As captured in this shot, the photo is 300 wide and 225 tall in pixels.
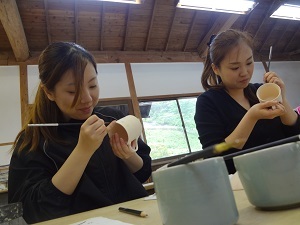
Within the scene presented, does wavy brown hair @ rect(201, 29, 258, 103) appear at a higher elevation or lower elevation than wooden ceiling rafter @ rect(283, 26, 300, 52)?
lower

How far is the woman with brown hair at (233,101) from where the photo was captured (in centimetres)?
124

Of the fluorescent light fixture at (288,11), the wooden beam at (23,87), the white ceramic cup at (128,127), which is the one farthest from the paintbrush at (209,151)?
the fluorescent light fixture at (288,11)

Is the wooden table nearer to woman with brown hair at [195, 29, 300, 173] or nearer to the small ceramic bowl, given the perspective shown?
the small ceramic bowl

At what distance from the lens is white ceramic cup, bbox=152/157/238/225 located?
428mm

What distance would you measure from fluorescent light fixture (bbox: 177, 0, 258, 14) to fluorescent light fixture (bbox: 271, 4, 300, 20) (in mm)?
988

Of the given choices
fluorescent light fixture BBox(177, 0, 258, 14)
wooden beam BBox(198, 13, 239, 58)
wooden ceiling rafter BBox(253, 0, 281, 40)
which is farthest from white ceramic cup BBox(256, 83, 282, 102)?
wooden ceiling rafter BBox(253, 0, 281, 40)

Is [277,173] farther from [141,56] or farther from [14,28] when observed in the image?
[141,56]

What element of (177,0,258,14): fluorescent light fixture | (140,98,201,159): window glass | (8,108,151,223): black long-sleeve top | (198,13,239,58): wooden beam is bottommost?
(8,108,151,223): black long-sleeve top

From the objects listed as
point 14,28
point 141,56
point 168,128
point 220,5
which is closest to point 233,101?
point 220,5

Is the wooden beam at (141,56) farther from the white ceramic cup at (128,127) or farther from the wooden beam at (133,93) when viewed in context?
the white ceramic cup at (128,127)

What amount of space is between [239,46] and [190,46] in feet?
16.7

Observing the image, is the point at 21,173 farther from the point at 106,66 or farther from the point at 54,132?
the point at 106,66

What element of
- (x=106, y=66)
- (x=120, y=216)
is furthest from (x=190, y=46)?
(x=120, y=216)

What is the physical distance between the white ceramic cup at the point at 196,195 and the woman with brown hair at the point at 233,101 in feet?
2.50
